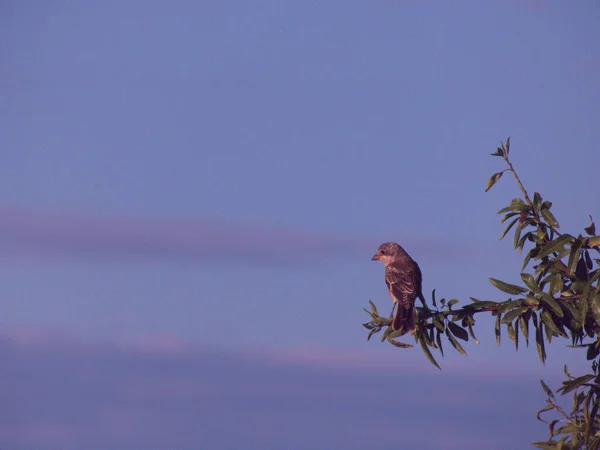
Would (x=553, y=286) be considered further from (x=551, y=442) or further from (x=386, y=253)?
(x=386, y=253)

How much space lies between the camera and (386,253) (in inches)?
578

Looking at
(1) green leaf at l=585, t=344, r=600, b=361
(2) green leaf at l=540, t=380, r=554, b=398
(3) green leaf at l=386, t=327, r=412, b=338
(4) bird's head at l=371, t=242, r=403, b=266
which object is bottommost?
(2) green leaf at l=540, t=380, r=554, b=398

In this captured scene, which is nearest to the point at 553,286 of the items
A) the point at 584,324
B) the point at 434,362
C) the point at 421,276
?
the point at 584,324

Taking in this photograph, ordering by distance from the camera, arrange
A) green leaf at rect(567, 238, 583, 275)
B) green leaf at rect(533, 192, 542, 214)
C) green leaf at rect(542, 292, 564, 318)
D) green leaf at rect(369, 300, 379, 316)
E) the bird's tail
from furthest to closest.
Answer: green leaf at rect(369, 300, 379, 316), the bird's tail, green leaf at rect(533, 192, 542, 214), green leaf at rect(567, 238, 583, 275), green leaf at rect(542, 292, 564, 318)

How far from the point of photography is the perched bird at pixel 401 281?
28.2 ft

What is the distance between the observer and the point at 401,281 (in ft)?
40.9

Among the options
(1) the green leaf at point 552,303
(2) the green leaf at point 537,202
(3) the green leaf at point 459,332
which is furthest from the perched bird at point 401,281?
(2) the green leaf at point 537,202

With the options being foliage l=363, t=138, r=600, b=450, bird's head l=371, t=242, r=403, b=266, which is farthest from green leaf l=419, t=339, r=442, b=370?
bird's head l=371, t=242, r=403, b=266

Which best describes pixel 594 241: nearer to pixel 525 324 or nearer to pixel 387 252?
pixel 525 324

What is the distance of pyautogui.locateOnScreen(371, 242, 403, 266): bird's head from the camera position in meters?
14.3

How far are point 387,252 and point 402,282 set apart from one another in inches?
89.9

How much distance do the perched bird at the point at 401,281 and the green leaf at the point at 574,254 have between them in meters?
1.85

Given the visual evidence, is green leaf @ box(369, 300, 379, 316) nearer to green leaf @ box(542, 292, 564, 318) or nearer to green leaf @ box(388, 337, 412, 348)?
green leaf @ box(388, 337, 412, 348)

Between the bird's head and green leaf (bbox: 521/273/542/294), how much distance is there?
6.45 m
